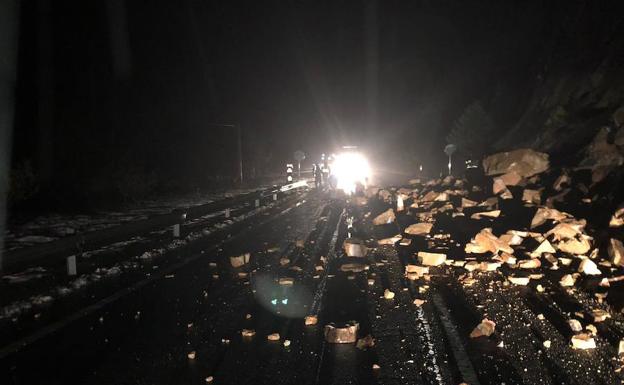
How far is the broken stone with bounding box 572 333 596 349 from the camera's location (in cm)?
427

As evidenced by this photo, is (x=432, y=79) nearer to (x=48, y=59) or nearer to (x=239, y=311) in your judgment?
(x=48, y=59)

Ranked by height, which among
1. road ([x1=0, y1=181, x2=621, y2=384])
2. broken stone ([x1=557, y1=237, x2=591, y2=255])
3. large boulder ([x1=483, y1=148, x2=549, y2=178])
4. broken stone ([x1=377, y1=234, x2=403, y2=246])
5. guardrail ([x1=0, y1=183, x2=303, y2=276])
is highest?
large boulder ([x1=483, y1=148, x2=549, y2=178])

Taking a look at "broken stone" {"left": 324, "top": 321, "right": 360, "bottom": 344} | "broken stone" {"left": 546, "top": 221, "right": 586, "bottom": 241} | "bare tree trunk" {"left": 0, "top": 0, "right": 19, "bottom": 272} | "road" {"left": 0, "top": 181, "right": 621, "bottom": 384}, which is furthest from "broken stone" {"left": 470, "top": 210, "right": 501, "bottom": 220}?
"bare tree trunk" {"left": 0, "top": 0, "right": 19, "bottom": 272}

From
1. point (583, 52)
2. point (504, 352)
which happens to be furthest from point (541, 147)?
point (504, 352)

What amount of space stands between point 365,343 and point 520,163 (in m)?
13.2

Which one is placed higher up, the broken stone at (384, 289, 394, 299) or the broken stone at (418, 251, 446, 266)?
the broken stone at (418, 251, 446, 266)

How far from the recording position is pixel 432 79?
286ft

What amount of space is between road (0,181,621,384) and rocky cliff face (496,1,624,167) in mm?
8711

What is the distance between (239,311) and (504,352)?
123 inches

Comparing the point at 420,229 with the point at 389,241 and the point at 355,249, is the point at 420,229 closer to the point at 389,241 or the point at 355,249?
the point at 389,241

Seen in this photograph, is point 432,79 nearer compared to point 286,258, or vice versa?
point 286,258

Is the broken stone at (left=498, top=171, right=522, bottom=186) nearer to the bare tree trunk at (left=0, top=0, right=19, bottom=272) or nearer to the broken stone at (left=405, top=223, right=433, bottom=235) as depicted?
the broken stone at (left=405, top=223, right=433, bottom=235)

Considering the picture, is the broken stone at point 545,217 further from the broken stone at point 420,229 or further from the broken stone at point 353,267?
the broken stone at point 353,267

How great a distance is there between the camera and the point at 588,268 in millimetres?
6582
